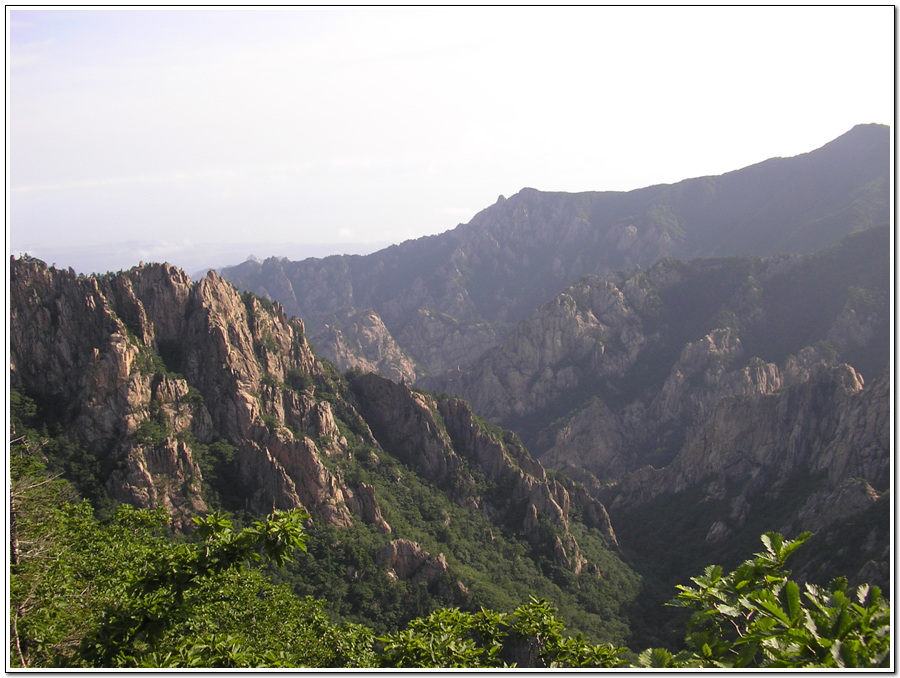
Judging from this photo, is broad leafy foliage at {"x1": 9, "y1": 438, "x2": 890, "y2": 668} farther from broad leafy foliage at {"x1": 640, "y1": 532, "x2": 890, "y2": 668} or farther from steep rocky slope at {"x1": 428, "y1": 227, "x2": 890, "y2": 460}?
steep rocky slope at {"x1": 428, "y1": 227, "x2": 890, "y2": 460}

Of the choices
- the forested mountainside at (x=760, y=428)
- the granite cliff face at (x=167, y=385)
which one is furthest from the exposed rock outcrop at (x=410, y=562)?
the forested mountainside at (x=760, y=428)

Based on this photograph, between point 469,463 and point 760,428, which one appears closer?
point 469,463

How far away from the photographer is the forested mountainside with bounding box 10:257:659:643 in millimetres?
76688

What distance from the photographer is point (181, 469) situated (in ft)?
258

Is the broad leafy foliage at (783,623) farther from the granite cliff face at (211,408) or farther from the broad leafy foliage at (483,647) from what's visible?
the granite cliff face at (211,408)

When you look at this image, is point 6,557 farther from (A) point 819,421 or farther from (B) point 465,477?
(A) point 819,421

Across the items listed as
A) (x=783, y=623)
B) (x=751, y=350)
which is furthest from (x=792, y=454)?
(x=783, y=623)

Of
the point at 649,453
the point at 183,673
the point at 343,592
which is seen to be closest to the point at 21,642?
the point at 183,673

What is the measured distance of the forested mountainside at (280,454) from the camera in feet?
252

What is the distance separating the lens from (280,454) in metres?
86.3

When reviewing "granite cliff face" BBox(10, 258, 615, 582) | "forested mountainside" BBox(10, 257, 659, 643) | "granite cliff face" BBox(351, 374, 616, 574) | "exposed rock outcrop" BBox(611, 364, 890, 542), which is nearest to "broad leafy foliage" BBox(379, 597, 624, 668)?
"granite cliff face" BBox(10, 258, 615, 582)

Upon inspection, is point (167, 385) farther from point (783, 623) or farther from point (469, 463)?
point (783, 623)

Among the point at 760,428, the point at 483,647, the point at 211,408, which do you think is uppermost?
the point at 483,647

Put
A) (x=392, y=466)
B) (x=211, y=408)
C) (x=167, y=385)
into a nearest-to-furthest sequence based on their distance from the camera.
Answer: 1. (x=167, y=385)
2. (x=211, y=408)
3. (x=392, y=466)
